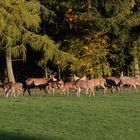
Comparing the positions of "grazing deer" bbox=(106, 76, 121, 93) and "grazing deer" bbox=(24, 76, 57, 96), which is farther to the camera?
"grazing deer" bbox=(24, 76, 57, 96)

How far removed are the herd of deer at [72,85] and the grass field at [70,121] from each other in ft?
33.6

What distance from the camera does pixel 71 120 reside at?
21.3 metres

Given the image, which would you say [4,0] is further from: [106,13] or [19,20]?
[106,13]

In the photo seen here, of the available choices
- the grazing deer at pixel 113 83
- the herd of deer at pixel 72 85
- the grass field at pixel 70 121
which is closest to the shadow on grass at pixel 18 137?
the grass field at pixel 70 121

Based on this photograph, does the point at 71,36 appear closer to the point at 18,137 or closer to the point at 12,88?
the point at 12,88

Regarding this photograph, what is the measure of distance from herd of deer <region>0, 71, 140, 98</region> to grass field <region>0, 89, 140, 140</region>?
10.2 metres

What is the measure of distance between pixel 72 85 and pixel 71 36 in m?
15.7

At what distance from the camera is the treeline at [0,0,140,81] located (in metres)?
49.0

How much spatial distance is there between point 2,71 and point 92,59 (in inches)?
361

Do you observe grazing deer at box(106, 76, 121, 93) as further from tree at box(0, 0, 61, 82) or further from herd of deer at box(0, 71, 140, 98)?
tree at box(0, 0, 61, 82)


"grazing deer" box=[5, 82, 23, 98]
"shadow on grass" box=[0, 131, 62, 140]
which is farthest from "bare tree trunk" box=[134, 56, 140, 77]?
"shadow on grass" box=[0, 131, 62, 140]

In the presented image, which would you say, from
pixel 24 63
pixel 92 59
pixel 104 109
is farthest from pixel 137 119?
pixel 24 63

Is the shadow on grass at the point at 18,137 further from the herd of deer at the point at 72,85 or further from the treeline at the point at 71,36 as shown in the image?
the treeline at the point at 71,36

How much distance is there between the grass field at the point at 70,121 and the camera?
1786 cm
